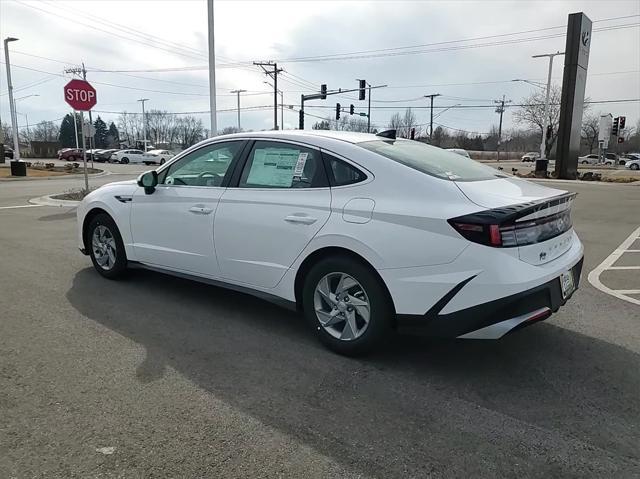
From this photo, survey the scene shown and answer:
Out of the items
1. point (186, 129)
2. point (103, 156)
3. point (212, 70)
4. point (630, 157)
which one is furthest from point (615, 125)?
point (186, 129)

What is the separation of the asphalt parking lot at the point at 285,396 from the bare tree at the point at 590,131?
9916 cm

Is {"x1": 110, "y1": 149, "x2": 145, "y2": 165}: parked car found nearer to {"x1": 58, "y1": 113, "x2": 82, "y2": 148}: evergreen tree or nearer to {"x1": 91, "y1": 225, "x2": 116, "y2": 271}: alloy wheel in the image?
{"x1": 91, "y1": 225, "x2": 116, "y2": 271}: alloy wheel

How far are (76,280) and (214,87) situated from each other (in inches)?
591

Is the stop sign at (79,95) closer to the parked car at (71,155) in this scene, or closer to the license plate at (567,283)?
the license plate at (567,283)

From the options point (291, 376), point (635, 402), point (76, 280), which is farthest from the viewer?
point (76, 280)

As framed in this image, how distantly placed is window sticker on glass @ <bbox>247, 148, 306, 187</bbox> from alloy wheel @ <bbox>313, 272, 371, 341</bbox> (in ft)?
2.94

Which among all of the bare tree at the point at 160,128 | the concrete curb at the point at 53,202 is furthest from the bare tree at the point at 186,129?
the concrete curb at the point at 53,202

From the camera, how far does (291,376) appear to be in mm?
3412

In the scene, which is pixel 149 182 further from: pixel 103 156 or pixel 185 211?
pixel 103 156

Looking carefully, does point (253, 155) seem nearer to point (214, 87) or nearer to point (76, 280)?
point (76, 280)

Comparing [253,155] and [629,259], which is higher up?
[253,155]

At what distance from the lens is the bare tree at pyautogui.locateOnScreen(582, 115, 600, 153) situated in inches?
3597

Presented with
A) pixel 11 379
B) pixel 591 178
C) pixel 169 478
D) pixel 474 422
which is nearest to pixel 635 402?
pixel 474 422

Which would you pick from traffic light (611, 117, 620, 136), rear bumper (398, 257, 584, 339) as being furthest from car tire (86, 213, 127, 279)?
traffic light (611, 117, 620, 136)
